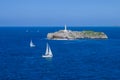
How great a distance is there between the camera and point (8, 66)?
90000 mm

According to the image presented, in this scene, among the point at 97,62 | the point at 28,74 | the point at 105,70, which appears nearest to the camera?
the point at 28,74

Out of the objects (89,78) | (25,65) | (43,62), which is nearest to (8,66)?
(25,65)

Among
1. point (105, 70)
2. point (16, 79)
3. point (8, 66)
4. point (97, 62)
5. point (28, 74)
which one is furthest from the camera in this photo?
point (97, 62)

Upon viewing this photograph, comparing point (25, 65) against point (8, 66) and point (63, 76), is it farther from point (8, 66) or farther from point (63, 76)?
point (63, 76)

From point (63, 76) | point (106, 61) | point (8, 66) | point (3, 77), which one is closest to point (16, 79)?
point (3, 77)

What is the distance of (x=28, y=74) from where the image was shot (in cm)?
7731

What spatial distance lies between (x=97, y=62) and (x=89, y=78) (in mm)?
24550

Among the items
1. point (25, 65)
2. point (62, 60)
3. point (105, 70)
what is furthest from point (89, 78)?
point (62, 60)

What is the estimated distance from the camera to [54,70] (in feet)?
274

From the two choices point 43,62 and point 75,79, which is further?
point 43,62

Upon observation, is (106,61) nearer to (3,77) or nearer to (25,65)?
(25,65)

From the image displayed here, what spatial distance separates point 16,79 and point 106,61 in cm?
3426

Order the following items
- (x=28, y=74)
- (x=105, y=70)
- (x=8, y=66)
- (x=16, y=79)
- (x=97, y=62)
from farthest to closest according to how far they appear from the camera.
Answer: (x=97, y=62), (x=8, y=66), (x=105, y=70), (x=28, y=74), (x=16, y=79)

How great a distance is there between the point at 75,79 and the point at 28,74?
10865 millimetres
